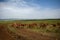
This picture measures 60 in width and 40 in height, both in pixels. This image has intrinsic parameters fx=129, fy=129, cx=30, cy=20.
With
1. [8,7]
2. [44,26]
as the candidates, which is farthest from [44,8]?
[8,7]

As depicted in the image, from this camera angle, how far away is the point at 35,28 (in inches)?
84.0

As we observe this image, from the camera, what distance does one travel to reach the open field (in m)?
2.11

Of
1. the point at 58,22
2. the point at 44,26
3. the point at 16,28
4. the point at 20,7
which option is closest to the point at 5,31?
the point at 16,28

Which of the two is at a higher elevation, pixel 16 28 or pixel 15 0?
pixel 15 0

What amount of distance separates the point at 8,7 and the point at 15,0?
17 centimetres

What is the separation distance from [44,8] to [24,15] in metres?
0.35

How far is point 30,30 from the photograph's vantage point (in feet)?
6.99

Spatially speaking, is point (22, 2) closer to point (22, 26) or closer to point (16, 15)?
point (16, 15)

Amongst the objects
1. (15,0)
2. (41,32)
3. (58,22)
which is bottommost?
(41,32)

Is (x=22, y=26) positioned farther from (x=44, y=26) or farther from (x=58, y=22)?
(x=58, y=22)

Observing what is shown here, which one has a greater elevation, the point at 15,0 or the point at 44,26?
the point at 15,0

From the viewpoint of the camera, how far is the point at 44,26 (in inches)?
84.0

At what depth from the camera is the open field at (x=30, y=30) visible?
2.11 m

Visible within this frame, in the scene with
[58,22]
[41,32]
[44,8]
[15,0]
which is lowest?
[41,32]
